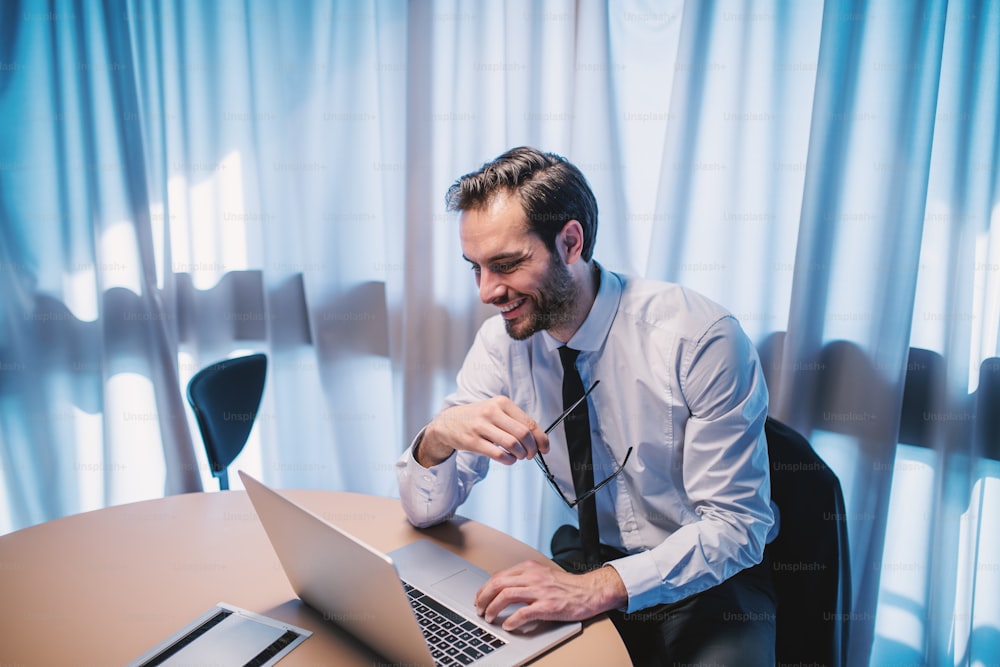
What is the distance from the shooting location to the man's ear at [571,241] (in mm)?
1412

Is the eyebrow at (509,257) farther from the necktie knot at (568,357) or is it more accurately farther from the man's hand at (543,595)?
the man's hand at (543,595)

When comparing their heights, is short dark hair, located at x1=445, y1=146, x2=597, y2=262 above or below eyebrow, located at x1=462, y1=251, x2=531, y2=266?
above

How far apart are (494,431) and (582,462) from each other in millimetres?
322

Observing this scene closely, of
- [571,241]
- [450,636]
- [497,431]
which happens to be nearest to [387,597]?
[450,636]

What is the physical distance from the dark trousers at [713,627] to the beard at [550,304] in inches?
22.1

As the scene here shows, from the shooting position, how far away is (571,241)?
4.69 ft

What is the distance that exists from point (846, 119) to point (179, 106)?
7.12 ft

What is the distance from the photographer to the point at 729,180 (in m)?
1.89

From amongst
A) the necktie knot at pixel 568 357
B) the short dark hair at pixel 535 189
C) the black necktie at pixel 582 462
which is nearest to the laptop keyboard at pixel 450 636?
the black necktie at pixel 582 462

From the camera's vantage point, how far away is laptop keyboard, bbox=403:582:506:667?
94 centimetres

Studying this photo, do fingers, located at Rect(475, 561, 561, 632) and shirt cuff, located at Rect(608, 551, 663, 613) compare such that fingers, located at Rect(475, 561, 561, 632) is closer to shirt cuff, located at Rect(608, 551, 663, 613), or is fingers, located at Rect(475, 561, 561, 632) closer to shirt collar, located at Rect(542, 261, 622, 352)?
shirt cuff, located at Rect(608, 551, 663, 613)

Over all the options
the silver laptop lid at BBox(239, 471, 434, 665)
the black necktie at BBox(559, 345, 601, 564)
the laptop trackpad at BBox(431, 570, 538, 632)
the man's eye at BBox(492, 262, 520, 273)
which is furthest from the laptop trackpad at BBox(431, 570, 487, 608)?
the man's eye at BBox(492, 262, 520, 273)

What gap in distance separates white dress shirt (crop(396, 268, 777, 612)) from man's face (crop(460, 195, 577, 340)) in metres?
0.09

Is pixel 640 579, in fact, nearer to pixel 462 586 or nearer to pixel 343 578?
pixel 462 586
